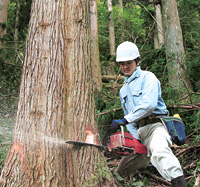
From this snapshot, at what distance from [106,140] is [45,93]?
113 cm

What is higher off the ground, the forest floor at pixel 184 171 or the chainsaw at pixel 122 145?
the chainsaw at pixel 122 145

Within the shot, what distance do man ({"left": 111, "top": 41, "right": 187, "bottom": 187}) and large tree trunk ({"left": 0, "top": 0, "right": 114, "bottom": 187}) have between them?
586 millimetres

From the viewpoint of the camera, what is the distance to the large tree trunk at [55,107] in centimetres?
243

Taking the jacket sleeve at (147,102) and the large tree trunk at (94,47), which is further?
the large tree trunk at (94,47)

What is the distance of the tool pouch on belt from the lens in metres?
3.07

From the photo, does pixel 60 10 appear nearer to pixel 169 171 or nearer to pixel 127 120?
pixel 127 120

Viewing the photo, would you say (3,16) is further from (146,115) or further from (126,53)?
(146,115)

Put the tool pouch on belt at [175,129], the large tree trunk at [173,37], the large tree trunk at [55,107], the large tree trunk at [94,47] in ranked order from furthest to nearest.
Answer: the large tree trunk at [94,47]
the large tree trunk at [173,37]
the tool pouch on belt at [175,129]
the large tree trunk at [55,107]

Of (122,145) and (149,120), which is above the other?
(149,120)

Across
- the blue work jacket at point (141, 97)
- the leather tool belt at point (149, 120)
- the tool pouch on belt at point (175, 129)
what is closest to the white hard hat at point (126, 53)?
the blue work jacket at point (141, 97)

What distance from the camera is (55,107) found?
258cm

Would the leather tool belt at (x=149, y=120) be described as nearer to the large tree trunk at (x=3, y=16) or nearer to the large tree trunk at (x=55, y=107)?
the large tree trunk at (x=55, y=107)

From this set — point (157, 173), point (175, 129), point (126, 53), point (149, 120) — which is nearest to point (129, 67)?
point (126, 53)

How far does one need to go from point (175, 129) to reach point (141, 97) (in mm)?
639
